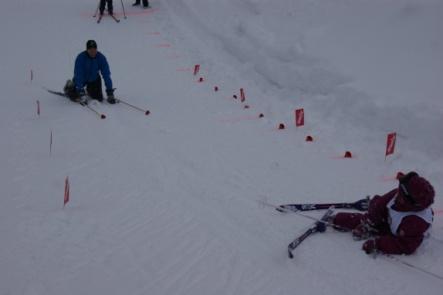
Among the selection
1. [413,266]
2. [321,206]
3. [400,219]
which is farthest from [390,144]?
[413,266]

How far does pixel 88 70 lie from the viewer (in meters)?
10.1

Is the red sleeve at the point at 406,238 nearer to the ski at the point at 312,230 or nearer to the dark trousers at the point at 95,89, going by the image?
the ski at the point at 312,230

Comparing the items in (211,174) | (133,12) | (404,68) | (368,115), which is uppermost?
(133,12)

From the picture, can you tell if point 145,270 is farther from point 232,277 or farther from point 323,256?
point 323,256

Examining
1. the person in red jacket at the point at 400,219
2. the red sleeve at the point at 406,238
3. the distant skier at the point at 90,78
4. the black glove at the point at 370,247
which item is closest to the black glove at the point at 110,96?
the distant skier at the point at 90,78

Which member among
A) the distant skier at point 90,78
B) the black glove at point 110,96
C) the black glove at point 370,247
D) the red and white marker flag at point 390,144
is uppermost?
the distant skier at point 90,78

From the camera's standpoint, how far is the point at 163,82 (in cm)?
1169

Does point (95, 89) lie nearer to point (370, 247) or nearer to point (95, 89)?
point (95, 89)

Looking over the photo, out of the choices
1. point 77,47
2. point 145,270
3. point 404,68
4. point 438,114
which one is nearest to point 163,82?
point 77,47

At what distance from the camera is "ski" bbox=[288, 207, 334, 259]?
517 centimetres

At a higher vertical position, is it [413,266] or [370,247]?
[370,247]

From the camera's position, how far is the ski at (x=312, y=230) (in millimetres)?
5168

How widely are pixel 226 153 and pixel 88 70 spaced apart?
13.5 ft

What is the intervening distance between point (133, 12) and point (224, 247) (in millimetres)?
15305
